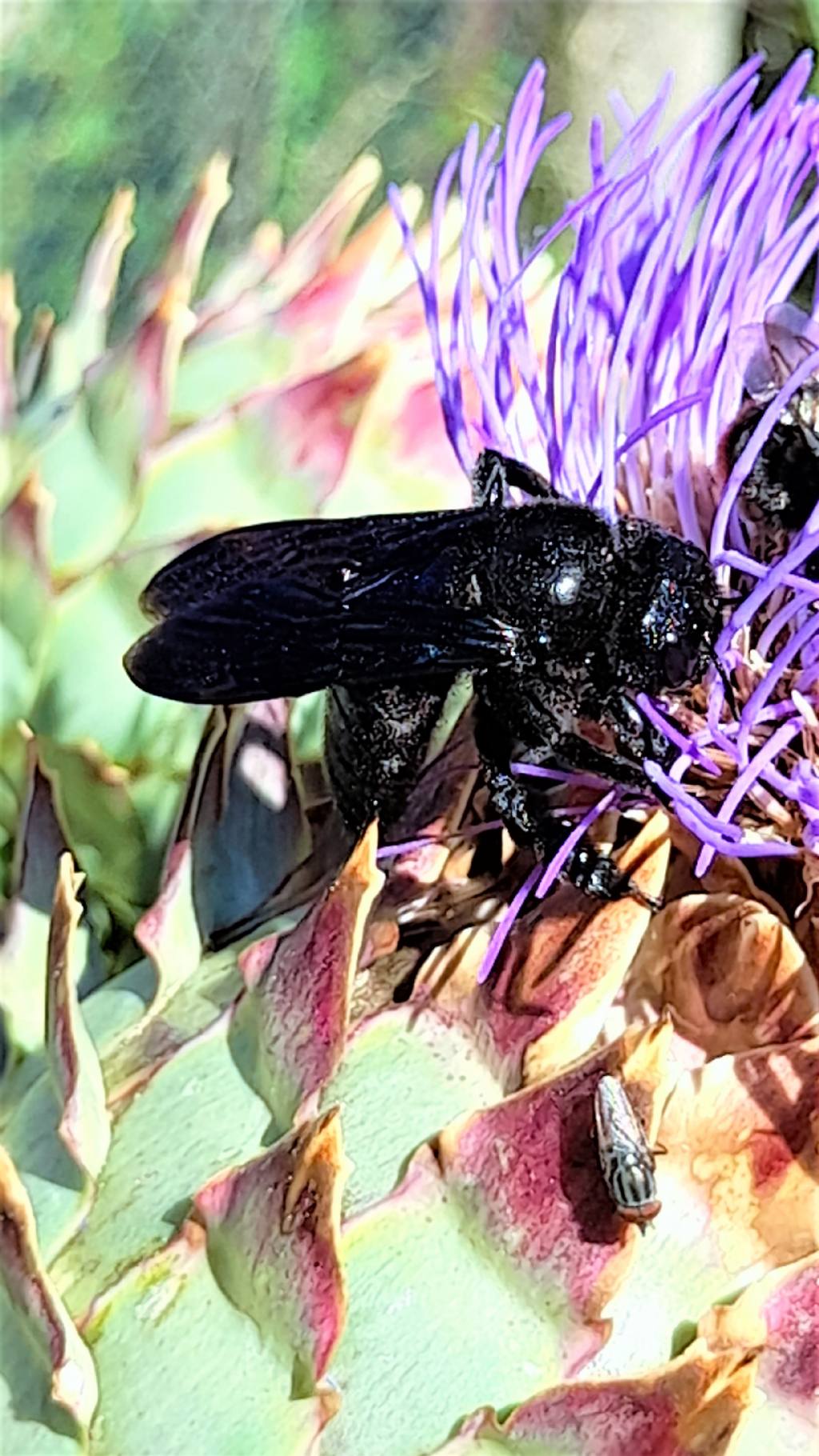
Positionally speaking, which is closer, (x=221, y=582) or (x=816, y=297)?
(x=221, y=582)

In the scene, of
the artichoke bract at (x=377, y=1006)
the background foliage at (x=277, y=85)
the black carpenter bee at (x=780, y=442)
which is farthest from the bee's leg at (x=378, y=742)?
the background foliage at (x=277, y=85)

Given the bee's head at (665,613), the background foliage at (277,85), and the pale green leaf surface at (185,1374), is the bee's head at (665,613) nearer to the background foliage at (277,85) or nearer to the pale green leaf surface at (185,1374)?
the pale green leaf surface at (185,1374)

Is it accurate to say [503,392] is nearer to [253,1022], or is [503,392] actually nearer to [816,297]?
[816,297]

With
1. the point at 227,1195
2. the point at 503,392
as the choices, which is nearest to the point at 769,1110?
the point at 227,1195

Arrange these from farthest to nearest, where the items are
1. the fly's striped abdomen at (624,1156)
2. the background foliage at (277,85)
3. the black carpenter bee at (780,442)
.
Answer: the background foliage at (277,85) < the black carpenter bee at (780,442) < the fly's striped abdomen at (624,1156)

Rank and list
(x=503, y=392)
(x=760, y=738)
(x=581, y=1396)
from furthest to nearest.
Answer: (x=503, y=392)
(x=760, y=738)
(x=581, y=1396)

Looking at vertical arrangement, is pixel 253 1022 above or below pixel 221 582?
below

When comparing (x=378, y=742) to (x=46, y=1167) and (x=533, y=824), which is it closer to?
(x=533, y=824)

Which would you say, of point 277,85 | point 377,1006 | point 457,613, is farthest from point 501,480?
point 277,85

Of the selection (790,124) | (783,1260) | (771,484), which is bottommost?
(783,1260)
